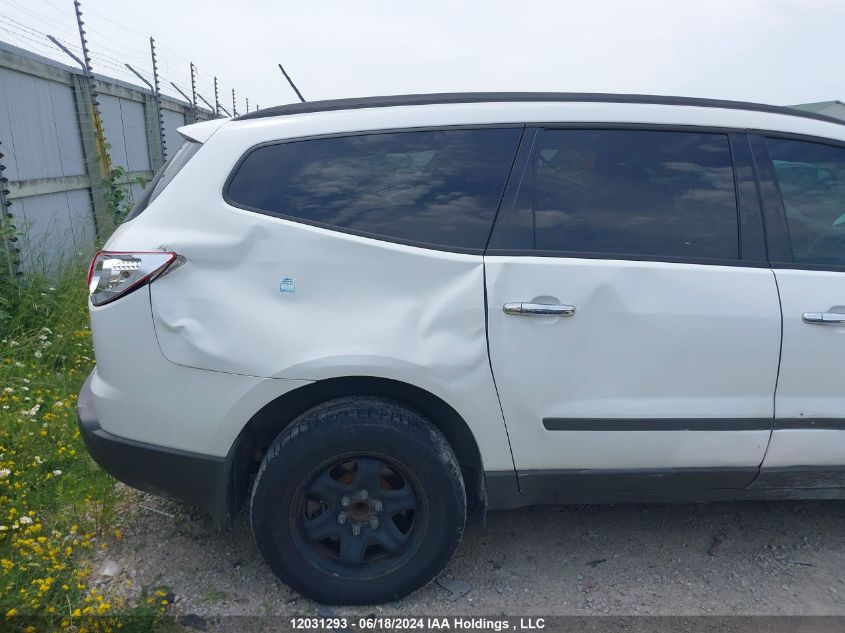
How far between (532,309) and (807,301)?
1061mm

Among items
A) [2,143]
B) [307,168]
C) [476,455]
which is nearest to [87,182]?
[2,143]

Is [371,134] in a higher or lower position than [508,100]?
lower

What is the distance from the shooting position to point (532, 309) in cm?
248

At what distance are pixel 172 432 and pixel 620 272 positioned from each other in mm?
1742

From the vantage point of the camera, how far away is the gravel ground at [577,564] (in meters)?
2.69

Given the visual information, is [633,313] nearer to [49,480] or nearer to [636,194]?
[636,194]

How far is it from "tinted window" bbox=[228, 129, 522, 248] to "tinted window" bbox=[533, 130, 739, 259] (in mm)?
200

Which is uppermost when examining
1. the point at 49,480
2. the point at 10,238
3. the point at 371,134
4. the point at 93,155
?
the point at 371,134

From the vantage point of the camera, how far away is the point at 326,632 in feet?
8.32

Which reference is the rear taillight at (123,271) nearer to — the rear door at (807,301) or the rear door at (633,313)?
the rear door at (633,313)

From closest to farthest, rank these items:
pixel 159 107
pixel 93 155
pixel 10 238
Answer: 1. pixel 10 238
2. pixel 93 155
3. pixel 159 107

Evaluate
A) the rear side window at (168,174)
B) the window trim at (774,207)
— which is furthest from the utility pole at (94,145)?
the window trim at (774,207)

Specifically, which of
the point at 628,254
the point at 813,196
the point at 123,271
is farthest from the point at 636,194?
the point at 123,271

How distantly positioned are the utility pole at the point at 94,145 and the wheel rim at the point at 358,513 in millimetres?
5486
